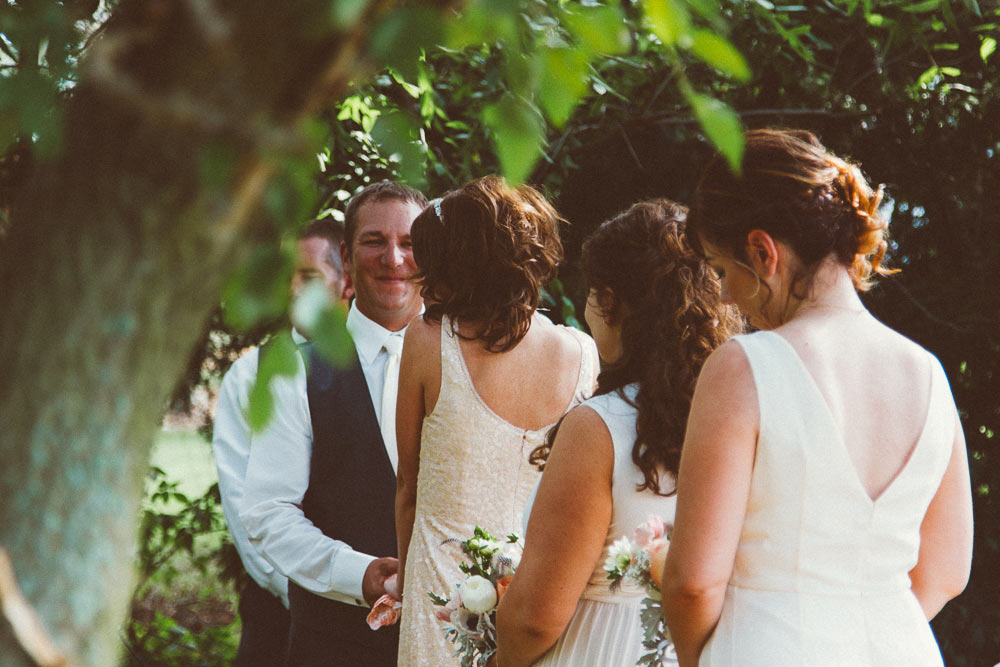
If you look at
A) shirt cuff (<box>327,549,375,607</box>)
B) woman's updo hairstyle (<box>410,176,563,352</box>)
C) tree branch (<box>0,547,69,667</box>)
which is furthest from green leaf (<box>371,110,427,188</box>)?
shirt cuff (<box>327,549,375,607</box>)

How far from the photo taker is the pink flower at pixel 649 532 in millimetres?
1896

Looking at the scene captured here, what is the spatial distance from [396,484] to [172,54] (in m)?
2.46

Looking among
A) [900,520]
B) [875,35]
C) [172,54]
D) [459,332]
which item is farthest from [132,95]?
[875,35]

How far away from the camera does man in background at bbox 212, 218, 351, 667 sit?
3430 millimetres

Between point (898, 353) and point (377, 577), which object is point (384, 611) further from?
point (898, 353)

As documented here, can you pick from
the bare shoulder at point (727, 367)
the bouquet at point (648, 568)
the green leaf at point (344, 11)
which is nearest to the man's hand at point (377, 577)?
the bouquet at point (648, 568)

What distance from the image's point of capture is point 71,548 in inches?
30.2

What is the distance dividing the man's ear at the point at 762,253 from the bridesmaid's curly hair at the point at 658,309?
9.9 inches

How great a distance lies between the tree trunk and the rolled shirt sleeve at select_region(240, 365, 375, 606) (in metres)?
2.14

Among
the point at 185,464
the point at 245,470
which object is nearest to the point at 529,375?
the point at 245,470

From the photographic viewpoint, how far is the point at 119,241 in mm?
725

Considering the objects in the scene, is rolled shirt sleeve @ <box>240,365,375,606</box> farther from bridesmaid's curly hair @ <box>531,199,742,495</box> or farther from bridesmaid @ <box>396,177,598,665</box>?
bridesmaid's curly hair @ <box>531,199,742,495</box>

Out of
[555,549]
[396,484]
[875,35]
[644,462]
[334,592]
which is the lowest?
→ [334,592]

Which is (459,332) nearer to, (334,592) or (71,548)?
(334,592)
